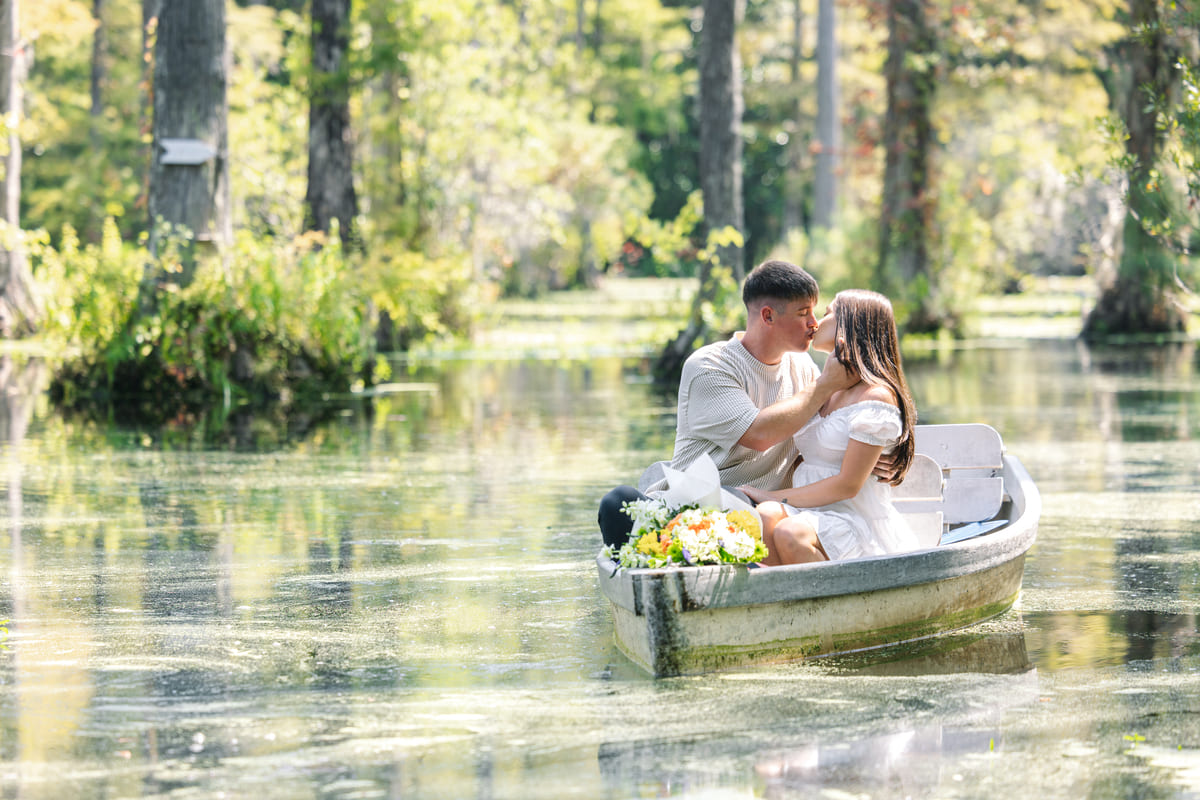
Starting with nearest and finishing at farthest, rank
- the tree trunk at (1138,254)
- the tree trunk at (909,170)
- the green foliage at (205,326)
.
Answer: the green foliage at (205,326), the tree trunk at (1138,254), the tree trunk at (909,170)

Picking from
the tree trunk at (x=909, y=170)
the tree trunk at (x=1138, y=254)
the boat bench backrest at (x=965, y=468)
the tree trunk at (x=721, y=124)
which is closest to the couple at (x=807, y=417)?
the boat bench backrest at (x=965, y=468)

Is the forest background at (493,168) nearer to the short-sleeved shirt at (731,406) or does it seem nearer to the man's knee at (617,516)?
the short-sleeved shirt at (731,406)

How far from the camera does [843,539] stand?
6.92 m

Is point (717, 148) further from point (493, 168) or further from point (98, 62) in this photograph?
point (98, 62)

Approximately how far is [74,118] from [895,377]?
4054 cm

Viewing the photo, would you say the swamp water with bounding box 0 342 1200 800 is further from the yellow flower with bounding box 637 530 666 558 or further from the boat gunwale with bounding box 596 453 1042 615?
the yellow flower with bounding box 637 530 666 558

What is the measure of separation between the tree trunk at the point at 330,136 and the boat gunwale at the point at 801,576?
16.2 m

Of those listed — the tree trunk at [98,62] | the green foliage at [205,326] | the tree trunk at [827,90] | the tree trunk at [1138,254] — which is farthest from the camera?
the tree trunk at [98,62]

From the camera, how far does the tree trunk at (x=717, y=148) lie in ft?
74.4

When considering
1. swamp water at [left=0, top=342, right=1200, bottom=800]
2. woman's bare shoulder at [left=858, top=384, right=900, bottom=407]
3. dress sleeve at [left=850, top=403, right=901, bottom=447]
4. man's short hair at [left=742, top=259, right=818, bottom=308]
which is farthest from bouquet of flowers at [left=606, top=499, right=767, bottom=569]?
man's short hair at [left=742, top=259, right=818, bottom=308]

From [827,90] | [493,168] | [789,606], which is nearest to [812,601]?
[789,606]

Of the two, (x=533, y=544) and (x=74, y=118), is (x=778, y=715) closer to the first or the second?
(x=533, y=544)

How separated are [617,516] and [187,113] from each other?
12.3 metres

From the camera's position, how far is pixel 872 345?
23.0 feet
